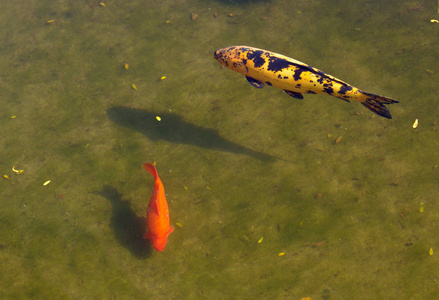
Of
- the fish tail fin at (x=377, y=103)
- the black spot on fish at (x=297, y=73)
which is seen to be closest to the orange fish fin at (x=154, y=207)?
the black spot on fish at (x=297, y=73)

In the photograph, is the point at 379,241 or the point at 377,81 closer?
the point at 379,241

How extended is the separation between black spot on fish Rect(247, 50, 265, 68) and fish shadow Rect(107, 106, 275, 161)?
2.02 metres

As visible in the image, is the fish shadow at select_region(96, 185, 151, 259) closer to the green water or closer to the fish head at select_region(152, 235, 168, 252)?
the green water

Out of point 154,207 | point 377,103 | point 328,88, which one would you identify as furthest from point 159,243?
point 377,103

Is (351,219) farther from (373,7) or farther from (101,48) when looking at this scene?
(101,48)

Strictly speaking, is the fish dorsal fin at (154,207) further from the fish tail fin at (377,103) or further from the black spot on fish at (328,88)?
the fish tail fin at (377,103)

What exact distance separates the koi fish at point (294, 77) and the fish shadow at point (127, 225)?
3335 millimetres

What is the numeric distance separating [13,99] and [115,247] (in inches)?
198

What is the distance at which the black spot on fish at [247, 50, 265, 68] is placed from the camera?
595cm

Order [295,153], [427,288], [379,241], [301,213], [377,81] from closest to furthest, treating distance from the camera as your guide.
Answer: [427,288], [379,241], [301,213], [295,153], [377,81]

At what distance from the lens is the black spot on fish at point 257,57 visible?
5.95 m

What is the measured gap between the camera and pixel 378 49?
8688mm

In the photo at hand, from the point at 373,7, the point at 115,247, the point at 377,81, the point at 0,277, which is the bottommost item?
the point at 0,277

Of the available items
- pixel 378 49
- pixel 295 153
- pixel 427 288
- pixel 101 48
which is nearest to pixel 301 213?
pixel 295 153
